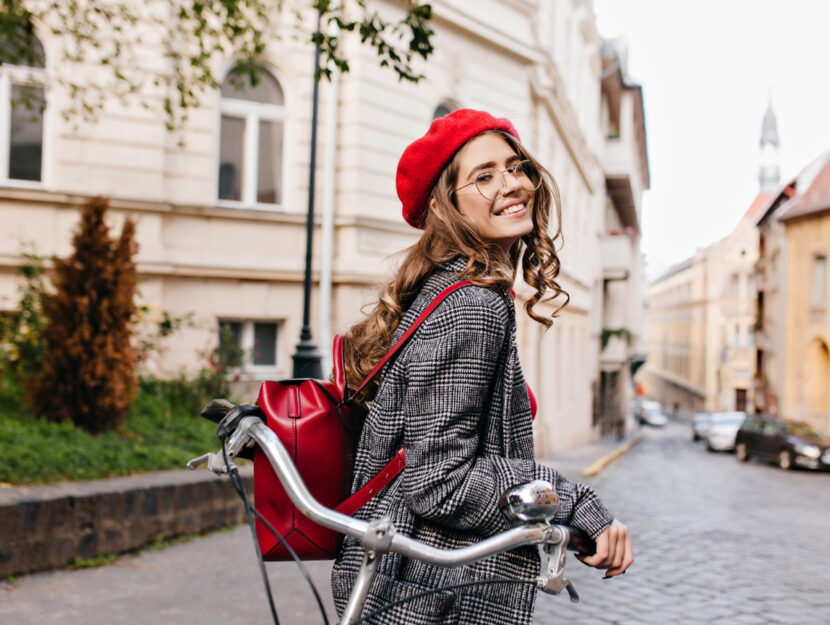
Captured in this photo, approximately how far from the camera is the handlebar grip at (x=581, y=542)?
1.75 m

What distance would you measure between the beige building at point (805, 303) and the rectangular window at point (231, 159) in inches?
1141

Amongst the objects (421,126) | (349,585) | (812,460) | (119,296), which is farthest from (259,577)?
(812,460)

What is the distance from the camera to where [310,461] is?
6.06ft

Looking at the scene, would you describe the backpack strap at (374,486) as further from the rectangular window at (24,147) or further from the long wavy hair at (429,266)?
the rectangular window at (24,147)

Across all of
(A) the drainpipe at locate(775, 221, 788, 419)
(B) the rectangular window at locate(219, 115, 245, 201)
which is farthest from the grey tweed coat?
(A) the drainpipe at locate(775, 221, 788, 419)

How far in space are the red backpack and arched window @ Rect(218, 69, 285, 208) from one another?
11.6m

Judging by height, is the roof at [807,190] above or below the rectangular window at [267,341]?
above

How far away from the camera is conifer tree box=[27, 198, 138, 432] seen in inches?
305

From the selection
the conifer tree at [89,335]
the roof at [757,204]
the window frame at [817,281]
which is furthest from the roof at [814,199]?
the roof at [757,204]

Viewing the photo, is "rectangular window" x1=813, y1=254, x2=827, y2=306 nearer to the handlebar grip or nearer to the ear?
the ear

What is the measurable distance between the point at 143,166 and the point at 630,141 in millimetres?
29010

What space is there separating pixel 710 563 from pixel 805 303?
3251 centimetres

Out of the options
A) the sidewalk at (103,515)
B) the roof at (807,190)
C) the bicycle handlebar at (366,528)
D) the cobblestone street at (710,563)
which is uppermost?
the roof at (807,190)

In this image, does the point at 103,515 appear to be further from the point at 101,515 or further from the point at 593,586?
the point at 593,586
